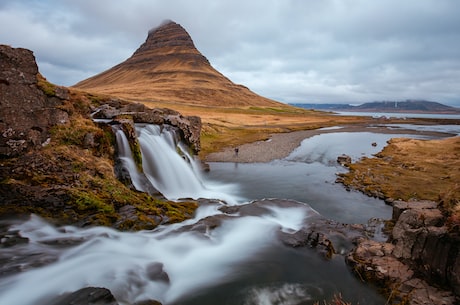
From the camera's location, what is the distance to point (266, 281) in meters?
10.2

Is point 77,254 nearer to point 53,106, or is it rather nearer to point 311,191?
point 53,106

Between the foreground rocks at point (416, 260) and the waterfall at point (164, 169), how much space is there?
433 inches

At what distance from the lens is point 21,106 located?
12.6 m

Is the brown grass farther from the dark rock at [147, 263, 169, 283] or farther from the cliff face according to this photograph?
the cliff face

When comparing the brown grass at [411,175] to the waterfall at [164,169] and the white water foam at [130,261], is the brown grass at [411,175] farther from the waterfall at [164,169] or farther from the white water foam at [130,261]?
the waterfall at [164,169]

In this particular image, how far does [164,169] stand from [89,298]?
45.7 ft

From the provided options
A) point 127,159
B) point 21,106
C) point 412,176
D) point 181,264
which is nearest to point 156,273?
point 181,264

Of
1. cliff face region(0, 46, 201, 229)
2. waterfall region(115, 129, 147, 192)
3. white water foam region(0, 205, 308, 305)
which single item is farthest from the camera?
waterfall region(115, 129, 147, 192)

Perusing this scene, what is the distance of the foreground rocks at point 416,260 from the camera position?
8.50 m

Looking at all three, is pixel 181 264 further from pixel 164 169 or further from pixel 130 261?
pixel 164 169

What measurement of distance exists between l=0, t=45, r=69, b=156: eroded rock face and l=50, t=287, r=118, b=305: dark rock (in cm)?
779

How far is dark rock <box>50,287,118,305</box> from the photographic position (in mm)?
6898

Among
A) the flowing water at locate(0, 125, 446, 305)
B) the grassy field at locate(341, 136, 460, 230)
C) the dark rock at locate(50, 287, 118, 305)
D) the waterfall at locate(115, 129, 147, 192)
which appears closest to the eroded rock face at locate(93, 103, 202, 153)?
the waterfall at locate(115, 129, 147, 192)

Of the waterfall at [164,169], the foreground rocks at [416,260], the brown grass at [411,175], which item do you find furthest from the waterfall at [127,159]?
the brown grass at [411,175]
